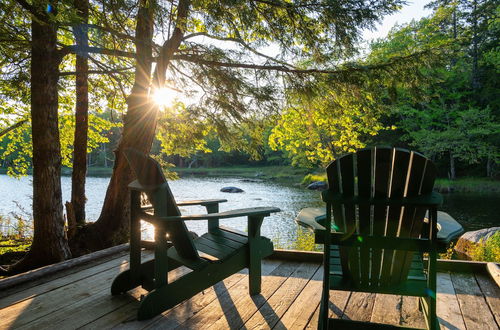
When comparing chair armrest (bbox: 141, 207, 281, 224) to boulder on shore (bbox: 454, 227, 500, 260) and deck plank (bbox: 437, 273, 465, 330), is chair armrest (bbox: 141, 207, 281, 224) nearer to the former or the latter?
deck plank (bbox: 437, 273, 465, 330)

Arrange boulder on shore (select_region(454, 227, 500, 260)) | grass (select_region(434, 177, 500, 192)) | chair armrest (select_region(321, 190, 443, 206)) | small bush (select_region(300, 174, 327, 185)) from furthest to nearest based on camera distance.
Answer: small bush (select_region(300, 174, 327, 185)) → grass (select_region(434, 177, 500, 192)) → boulder on shore (select_region(454, 227, 500, 260)) → chair armrest (select_region(321, 190, 443, 206))

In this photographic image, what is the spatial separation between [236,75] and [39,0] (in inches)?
113

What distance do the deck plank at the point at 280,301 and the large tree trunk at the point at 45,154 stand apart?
9.26ft

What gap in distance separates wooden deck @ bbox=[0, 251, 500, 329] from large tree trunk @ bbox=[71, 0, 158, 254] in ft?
7.48

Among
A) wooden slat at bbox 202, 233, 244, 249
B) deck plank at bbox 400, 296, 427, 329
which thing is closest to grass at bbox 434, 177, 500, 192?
deck plank at bbox 400, 296, 427, 329

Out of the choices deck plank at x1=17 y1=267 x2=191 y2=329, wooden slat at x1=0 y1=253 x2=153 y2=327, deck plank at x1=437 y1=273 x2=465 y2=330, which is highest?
deck plank at x1=437 y1=273 x2=465 y2=330

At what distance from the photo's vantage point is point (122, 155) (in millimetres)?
4809

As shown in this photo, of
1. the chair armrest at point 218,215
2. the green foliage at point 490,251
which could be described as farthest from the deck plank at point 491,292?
the green foliage at point 490,251

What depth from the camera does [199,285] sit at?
2.05 m

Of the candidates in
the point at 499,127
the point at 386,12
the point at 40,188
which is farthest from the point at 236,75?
the point at 499,127

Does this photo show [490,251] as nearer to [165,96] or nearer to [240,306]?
[240,306]

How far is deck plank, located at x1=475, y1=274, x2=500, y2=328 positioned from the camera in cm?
→ 210

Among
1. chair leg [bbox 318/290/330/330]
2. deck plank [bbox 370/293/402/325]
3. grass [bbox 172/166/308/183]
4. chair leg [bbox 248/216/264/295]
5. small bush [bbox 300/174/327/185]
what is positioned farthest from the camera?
grass [bbox 172/166/308/183]

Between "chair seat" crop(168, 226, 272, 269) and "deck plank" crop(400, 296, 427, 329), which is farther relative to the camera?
"chair seat" crop(168, 226, 272, 269)
